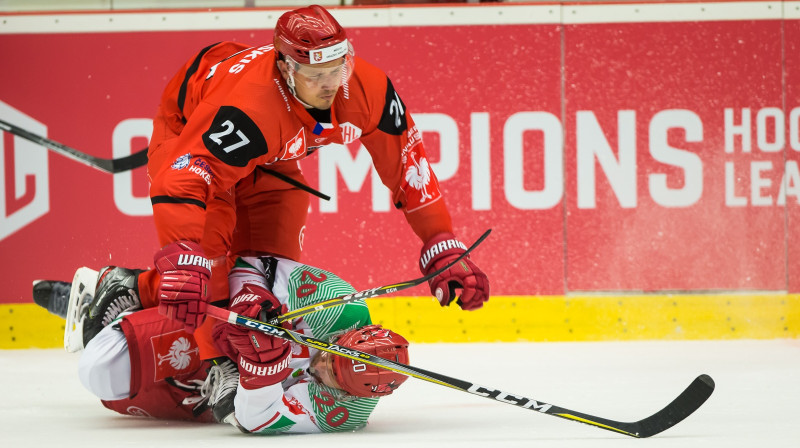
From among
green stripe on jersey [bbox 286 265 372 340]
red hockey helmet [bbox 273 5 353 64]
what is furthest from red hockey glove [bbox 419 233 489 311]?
red hockey helmet [bbox 273 5 353 64]

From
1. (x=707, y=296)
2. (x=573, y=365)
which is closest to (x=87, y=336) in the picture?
(x=573, y=365)

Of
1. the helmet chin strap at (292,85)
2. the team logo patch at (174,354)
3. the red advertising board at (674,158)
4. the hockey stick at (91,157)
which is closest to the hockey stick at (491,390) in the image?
the team logo patch at (174,354)

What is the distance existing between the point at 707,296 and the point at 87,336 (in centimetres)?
269

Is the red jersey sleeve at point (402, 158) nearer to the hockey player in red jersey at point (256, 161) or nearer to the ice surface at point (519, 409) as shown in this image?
the hockey player in red jersey at point (256, 161)

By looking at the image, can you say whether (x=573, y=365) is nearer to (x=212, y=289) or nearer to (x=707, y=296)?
(x=707, y=296)

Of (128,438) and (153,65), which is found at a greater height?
(153,65)

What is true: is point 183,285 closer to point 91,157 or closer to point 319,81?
point 319,81

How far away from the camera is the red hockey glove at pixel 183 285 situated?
7.68 feet

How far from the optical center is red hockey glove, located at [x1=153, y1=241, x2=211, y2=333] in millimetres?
2340

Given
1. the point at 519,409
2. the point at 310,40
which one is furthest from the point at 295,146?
the point at 519,409

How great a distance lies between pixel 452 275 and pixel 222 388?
2.12ft

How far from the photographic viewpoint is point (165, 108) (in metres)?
3.10

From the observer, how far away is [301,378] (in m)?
2.74

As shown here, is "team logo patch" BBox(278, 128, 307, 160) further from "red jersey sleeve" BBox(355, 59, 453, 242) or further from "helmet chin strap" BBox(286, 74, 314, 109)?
"red jersey sleeve" BBox(355, 59, 453, 242)
